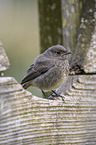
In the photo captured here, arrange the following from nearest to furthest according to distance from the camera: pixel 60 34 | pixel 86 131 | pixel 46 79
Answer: pixel 86 131 → pixel 46 79 → pixel 60 34

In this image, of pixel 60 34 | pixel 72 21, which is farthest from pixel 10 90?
pixel 60 34

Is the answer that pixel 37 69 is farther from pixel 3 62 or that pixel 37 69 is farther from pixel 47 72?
pixel 3 62

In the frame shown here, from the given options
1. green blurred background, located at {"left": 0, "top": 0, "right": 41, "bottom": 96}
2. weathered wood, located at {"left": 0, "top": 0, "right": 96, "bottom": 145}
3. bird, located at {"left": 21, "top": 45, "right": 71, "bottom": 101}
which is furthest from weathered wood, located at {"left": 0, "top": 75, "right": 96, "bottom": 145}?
green blurred background, located at {"left": 0, "top": 0, "right": 41, "bottom": 96}

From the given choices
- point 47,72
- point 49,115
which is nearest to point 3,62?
point 49,115

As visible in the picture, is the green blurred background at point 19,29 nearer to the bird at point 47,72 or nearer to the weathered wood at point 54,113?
the bird at point 47,72

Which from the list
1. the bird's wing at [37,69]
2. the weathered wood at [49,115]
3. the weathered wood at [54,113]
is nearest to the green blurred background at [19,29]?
the bird's wing at [37,69]

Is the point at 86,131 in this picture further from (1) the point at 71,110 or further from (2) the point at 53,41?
(2) the point at 53,41

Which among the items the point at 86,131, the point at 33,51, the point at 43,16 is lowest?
the point at 33,51
